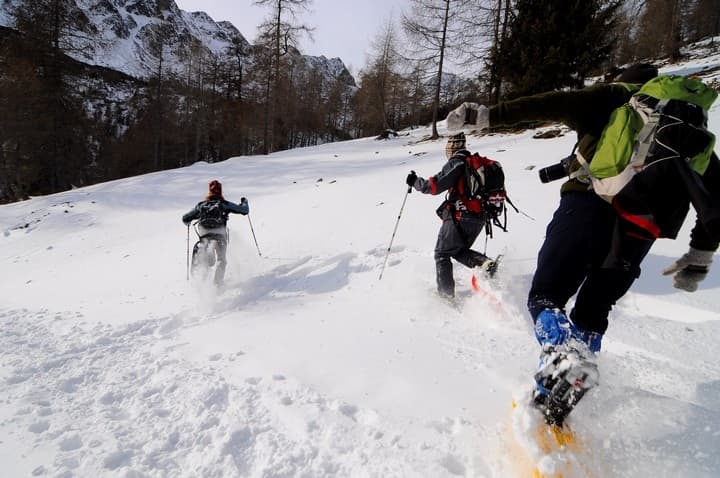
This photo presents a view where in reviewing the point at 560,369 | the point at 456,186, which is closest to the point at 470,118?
the point at 560,369

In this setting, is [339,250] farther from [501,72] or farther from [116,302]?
[501,72]

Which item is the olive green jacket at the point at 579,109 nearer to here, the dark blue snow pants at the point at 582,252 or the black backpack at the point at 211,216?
the dark blue snow pants at the point at 582,252

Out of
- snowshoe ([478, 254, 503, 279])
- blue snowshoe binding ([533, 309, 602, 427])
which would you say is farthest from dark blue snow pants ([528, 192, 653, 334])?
snowshoe ([478, 254, 503, 279])

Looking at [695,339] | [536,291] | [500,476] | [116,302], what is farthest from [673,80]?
[116,302]

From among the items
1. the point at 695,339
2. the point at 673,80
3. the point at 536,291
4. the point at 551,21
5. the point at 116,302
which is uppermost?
the point at 551,21

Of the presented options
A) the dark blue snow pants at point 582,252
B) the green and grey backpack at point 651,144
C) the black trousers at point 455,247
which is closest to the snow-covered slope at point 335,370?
the black trousers at point 455,247

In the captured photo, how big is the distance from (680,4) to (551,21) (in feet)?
74.9

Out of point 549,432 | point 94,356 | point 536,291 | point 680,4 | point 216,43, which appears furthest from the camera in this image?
point 216,43

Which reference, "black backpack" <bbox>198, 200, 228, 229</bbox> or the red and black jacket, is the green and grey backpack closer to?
the red and black jacket

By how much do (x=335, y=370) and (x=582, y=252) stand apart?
6.27ft

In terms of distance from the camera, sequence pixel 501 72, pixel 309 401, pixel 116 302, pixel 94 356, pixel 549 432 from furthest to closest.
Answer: pixel 501 72 < pixel 116 302 < pixel 94 356 < pixel 309 401 < pixel 549 432

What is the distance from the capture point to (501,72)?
50.3ft

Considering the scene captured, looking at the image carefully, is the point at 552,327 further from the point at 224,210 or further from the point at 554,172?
the point at 224,210

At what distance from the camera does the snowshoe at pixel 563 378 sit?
1.49 meters
